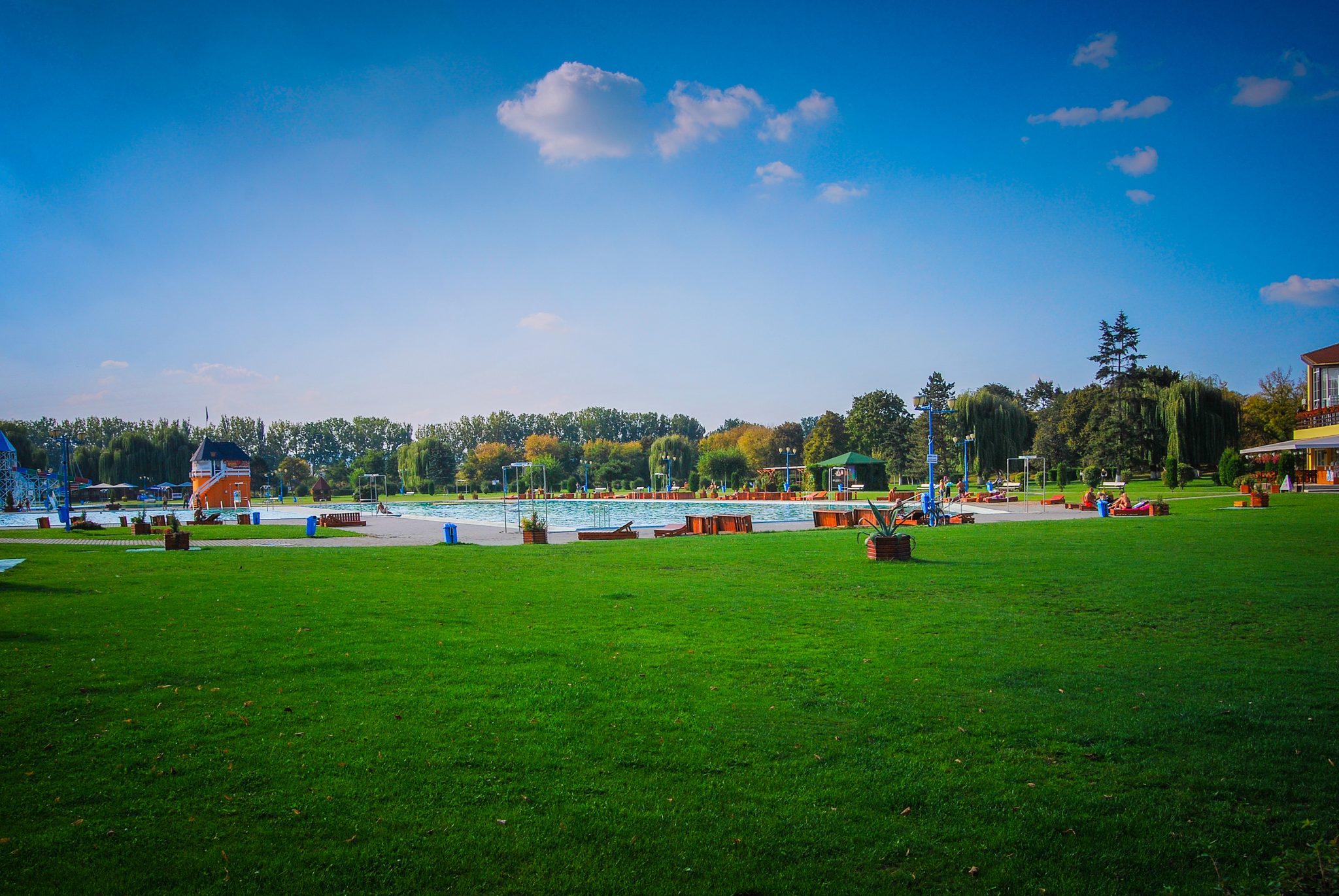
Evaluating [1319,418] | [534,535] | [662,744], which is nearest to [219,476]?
[534,535]

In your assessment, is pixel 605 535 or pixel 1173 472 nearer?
pixel 605 535

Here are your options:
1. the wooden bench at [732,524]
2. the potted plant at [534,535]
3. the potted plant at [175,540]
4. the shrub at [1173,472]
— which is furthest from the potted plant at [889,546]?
the shrub at [1173,472]

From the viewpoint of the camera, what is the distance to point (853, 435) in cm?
7006

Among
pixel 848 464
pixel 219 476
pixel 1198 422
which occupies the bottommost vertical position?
pixel 848 464

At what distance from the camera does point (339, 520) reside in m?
31.4

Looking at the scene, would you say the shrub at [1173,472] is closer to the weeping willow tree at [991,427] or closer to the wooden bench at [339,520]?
the weeping willow tree at [991,427]

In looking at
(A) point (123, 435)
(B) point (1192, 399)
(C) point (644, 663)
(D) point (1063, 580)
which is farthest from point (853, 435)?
(A) point (123, 435)

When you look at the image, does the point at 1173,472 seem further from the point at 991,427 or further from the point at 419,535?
the point at 419,535

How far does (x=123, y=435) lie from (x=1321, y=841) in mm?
98093

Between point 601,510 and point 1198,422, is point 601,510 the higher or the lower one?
the lower one

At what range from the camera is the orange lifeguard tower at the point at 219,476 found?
1818 inches

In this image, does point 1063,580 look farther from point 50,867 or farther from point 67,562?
point 67,562

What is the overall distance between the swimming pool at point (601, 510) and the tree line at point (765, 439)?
626 centimetres

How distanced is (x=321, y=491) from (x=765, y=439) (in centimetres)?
5063
